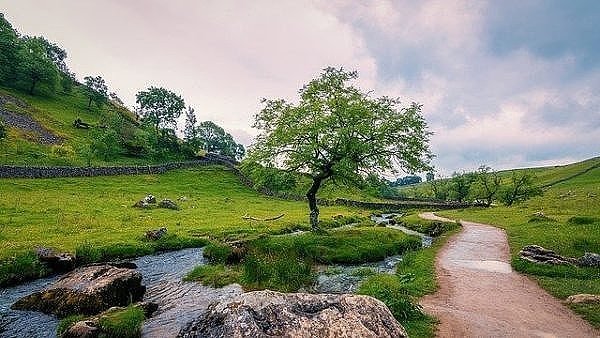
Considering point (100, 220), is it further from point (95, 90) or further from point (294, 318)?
point (95, 90)

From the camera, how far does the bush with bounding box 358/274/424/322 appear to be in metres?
13.8

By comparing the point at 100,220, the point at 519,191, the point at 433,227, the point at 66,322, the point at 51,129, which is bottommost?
the point at 66,322

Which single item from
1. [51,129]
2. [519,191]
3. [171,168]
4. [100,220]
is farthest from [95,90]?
[519,191]

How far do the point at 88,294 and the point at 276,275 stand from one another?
344 inches

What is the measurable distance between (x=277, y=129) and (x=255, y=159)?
11.7 feet

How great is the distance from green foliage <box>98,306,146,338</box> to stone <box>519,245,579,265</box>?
76.0 ft

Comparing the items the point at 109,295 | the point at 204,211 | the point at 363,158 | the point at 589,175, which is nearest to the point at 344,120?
the point at 363,158

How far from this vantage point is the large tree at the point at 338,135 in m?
33.1

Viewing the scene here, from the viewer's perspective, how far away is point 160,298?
18641 mm

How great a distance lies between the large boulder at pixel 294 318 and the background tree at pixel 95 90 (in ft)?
464

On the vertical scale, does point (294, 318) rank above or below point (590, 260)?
above

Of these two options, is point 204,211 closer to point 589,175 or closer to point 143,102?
point 143,102

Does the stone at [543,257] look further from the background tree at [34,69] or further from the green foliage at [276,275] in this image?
the background tree at [34,69]

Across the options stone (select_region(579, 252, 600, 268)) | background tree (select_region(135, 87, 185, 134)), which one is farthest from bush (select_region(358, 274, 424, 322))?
background tree (select_region(135, 87, 185, 134))
